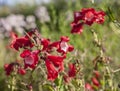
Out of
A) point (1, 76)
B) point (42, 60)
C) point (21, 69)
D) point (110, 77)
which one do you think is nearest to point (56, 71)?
point (42, 60)

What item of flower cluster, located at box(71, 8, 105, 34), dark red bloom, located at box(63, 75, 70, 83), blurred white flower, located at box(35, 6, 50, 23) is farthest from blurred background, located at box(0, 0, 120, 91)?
dark red bloom, located at box(63, 75, 70, 83)

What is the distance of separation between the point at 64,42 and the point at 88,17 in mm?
Answer: 386

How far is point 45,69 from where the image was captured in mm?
2738

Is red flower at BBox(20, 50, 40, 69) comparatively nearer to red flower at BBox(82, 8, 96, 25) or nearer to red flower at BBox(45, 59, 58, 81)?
red flower at BBox(45, 59, 58, 81)

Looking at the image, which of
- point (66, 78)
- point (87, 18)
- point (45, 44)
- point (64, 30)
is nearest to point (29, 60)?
A: point (45, 44)

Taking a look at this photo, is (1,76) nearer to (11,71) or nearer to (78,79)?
(11,71)

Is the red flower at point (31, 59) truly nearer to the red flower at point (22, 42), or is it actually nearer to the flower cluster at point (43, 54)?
the flower cluster at point (43, 54)

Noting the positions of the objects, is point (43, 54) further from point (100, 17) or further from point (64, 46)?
point (100, 17)

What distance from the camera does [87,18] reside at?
301 cm

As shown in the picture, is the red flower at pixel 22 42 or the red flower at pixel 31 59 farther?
the red flower at pixel 22 42

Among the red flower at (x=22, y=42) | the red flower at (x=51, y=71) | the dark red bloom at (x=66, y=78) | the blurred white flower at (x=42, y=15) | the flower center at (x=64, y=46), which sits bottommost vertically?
the blurred white flower at (x=42, y=15)

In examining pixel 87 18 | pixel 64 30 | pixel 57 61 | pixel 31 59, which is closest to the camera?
pixel 31 59

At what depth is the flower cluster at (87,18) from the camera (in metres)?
3.02

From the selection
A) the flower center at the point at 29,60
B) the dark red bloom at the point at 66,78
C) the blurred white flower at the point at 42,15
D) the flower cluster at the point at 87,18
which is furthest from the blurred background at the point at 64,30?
the flower center at the point at 29,60
